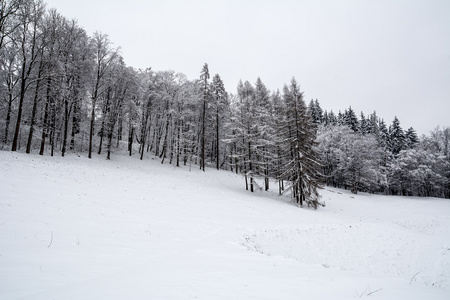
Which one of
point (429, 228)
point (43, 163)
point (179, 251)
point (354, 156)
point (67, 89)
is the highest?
point (67, 89)

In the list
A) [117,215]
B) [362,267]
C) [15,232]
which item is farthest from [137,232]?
[362,267]

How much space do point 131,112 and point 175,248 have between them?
89.3 ft

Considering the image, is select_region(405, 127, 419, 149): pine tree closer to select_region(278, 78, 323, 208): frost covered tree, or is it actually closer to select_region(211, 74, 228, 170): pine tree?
select_region(278, 78, 323, 208): frost covered tree

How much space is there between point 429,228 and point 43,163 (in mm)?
35758

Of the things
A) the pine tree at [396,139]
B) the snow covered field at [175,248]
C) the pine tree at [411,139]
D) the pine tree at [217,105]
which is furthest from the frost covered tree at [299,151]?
the pine tree at [411,139]

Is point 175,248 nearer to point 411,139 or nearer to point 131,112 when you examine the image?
point 131,112

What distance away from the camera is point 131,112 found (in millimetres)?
29984

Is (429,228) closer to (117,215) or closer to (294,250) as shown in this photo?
(294,250)

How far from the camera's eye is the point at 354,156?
41438 mm

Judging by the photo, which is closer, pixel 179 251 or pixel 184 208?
pixel 179 251

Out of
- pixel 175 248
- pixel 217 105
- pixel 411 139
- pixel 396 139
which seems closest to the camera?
pixel 175 248

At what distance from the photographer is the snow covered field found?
439cm

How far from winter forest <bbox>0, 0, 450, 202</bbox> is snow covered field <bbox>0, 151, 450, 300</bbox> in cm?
790

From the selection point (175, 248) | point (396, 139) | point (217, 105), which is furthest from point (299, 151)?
point (396, 139)
